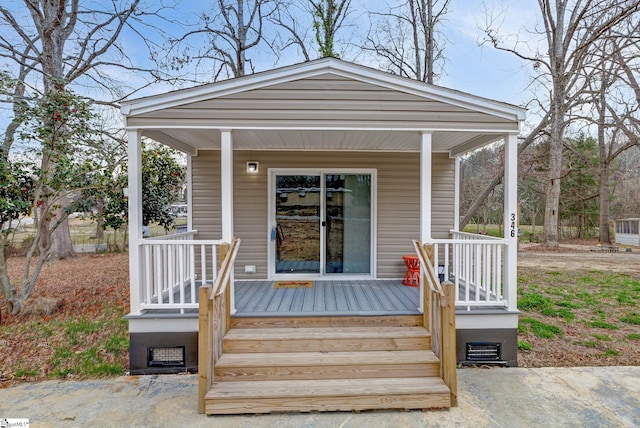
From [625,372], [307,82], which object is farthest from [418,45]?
→ [625,372]

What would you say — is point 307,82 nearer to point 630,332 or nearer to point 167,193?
point 167,193

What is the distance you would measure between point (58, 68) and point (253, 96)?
25.0ft

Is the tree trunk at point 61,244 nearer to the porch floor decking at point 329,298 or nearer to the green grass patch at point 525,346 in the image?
the porch floor decking at point 329,298

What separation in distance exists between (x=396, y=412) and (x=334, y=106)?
10.1 feet

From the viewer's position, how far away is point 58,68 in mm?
8094

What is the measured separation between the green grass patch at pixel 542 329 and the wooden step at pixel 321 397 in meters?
2.38

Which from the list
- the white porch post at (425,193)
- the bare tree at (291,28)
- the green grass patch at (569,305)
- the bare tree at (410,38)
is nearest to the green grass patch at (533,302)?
the green grass patch at (569,305)

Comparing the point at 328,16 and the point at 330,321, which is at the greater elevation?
the point at 328,16

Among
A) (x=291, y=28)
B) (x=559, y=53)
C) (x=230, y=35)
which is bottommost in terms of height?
(x=559, y=53)

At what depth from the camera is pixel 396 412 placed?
109 inches

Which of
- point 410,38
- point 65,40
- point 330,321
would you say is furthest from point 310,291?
point 410,38

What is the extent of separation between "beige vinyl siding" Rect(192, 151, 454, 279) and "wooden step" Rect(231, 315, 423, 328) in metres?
1.87

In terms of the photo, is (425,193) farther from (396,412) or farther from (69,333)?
(69,333)

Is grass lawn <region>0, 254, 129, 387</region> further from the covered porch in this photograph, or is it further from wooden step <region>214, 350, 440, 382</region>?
wooden step <region>214, 350, 440, 382</region>
